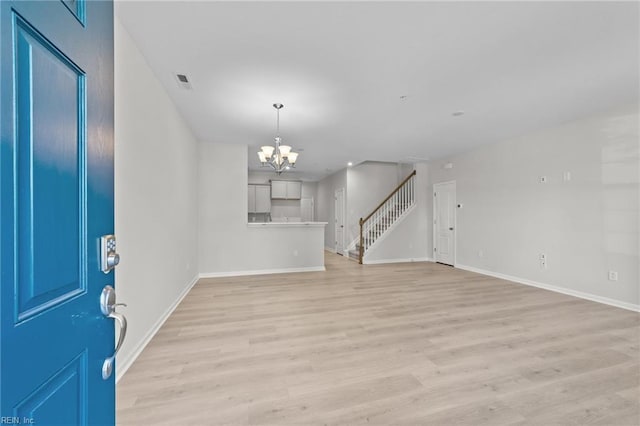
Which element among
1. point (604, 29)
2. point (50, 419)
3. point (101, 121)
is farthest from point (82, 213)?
point (604, 29)

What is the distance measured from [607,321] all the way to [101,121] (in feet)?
15.9

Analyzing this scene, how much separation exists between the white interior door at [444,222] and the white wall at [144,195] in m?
5.86

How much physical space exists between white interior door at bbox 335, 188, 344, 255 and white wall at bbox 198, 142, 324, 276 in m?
3.05

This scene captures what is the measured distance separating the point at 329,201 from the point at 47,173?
8.74 m

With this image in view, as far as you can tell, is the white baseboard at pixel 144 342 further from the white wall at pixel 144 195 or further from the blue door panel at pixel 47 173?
the blue door panel at pixel 47 173

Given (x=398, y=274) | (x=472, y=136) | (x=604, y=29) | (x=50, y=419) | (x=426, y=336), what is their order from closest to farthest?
(x=50, y=419) → (x=604, y=29) → (x=426, y=336) → (x=472, y=136) → (x=398, y=274)

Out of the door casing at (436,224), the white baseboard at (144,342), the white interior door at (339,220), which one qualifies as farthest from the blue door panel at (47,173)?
the white interior door at (339,220)

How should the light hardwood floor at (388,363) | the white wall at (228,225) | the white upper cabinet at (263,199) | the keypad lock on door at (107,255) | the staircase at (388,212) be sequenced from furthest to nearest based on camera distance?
the white upper cabinet at (263,199)
the staircase at (388,212)
the white wall at (228,225)
the light hardwood floor at (388,363)
the keypad lock on door at (107,255)

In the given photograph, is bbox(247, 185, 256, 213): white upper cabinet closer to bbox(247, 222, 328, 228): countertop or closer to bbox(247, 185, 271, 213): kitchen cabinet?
bbox(247, 185, 271, 213): kitchen cabinet

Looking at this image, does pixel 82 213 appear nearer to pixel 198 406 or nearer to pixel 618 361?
pixel 198 406

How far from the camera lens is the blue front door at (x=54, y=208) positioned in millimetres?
468

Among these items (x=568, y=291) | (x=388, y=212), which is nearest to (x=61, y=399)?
(x=568, y=291)

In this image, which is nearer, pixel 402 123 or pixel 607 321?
pixel 607 321

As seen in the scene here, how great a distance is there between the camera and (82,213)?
0.68 m
